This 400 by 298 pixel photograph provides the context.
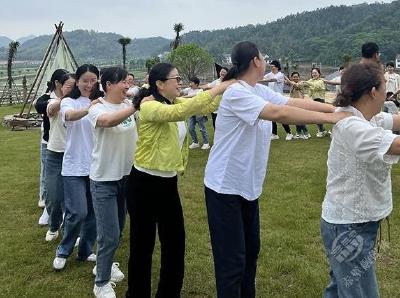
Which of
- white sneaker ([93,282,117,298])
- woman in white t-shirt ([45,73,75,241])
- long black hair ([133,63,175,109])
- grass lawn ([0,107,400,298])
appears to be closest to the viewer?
long black hair ([133,63,175,109])

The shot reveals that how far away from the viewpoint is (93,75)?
475cm

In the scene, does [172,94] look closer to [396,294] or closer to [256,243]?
[256,243]

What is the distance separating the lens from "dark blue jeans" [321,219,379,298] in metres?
2.72

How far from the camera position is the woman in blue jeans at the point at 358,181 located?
98.3 inches

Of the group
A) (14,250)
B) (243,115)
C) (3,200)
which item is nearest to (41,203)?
(3,200)

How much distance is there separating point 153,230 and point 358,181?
201 centimetres

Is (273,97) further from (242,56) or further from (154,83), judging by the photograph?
(154,83)

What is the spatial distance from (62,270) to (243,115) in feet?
10.1

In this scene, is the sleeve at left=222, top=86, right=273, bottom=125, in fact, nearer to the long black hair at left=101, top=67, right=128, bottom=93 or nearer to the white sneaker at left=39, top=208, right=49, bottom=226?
the long black hair at left=101, top=67, right=128, bottom=93

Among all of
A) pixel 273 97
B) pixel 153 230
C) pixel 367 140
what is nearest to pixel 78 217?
pixel 153 230

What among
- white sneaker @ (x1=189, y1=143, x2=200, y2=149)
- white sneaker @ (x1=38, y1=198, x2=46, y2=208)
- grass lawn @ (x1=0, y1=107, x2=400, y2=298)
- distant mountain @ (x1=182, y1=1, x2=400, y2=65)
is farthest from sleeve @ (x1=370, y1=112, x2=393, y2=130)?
distant mountain @ (x1=182, y1=1, x2=400, y2=65)

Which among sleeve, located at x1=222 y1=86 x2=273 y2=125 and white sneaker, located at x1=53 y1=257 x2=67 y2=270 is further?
white sneaker, located at x1=53 y1=257 x2=67 y2=270

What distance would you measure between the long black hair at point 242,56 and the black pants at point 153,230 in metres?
1.19

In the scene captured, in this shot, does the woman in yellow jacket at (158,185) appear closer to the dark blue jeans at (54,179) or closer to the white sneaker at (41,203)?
the dark blue jeans at (54,179)
